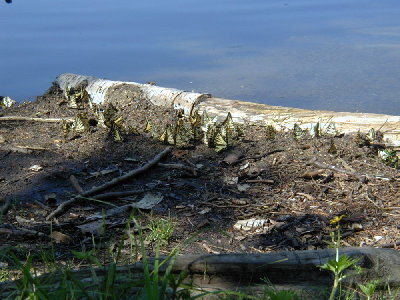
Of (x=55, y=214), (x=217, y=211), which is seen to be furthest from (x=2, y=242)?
(x=217, y=211)

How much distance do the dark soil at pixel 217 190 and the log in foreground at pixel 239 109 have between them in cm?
24

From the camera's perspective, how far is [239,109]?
6.12m

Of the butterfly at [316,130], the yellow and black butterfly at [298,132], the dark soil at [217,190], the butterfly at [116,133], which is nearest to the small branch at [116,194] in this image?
the dark soil at [217,190]

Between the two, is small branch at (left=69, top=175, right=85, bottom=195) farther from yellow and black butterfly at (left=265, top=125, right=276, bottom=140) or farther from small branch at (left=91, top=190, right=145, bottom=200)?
yellow and black butterfly at (left=265, top=125, right=276, bottom=140)

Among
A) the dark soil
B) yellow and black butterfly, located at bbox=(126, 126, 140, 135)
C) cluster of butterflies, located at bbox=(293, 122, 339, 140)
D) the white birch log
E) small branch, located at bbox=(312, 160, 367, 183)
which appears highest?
the white birch log

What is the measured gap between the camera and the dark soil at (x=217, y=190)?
12.5 ft

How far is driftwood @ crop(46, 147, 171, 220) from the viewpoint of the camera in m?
4.12

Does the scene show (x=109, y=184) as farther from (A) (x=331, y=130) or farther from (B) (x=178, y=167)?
(A) (x=331, y=130)

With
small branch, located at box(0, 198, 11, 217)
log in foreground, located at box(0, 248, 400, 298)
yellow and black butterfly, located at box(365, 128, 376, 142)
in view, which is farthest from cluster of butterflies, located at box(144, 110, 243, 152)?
log in foreground, located at box(0, 248, 400, 298)

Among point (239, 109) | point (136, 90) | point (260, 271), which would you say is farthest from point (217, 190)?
point (136, 90)

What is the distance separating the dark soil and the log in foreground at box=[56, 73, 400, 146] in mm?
242

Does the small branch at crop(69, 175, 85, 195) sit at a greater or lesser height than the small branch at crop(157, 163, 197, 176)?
lesser

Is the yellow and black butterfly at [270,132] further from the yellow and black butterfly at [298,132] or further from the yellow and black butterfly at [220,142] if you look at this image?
the yellow and black butterfly at [220,142]

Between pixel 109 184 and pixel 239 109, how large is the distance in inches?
78.3
